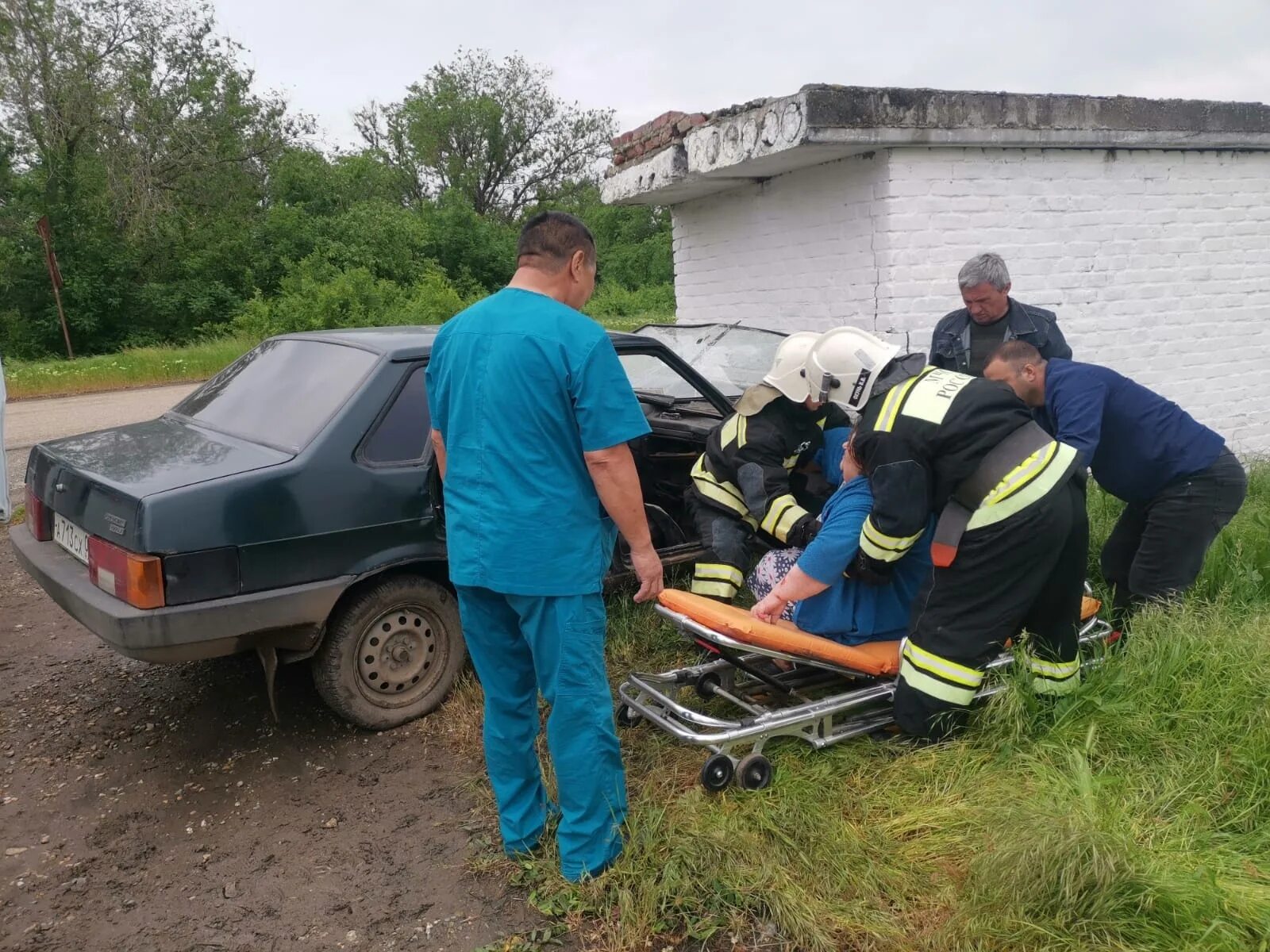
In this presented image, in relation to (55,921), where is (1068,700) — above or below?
above

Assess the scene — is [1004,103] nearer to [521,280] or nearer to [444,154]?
[521,280]

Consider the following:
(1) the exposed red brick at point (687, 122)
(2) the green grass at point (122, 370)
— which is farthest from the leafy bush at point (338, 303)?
(1) the exposed red brick at point (687, 122)

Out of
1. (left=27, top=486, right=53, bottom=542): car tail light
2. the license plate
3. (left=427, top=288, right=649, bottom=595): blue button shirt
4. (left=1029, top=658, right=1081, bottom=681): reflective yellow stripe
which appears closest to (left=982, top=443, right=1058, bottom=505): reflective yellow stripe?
(left=1029, top=658, right=1081, bottom=681): reflective yellow stripe

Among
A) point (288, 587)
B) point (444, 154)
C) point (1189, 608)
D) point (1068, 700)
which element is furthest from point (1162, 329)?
point (444, 154)

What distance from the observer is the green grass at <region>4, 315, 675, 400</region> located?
54.3 ft

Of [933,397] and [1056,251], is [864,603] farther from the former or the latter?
[1056,251]

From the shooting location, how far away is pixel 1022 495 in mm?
2893

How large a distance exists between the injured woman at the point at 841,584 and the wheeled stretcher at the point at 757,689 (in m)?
0.08

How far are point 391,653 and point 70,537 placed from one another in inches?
49.5

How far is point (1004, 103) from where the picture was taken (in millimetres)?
5051

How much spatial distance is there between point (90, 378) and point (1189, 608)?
18.5m

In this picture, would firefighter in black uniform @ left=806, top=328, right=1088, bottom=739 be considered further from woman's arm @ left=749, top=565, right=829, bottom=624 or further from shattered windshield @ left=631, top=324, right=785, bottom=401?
shattered windshield @ left=631, top=324, right=785, bottom=401

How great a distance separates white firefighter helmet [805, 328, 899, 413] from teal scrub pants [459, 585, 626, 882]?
4.35 ft

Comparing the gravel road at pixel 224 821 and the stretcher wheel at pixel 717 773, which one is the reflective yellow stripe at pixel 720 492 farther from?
the gravel road at pixel 224 821
